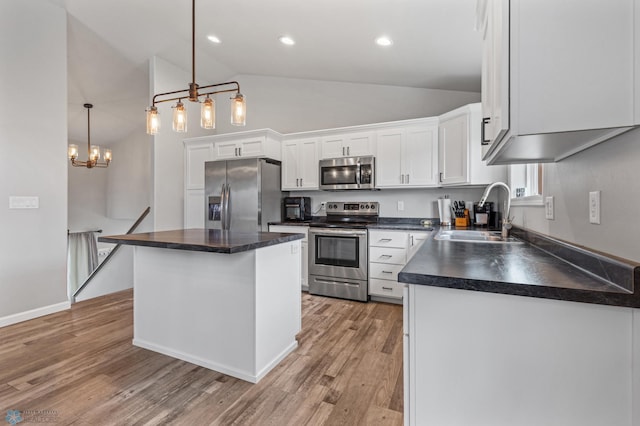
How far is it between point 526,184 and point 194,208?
422 cm

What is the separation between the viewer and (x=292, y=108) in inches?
186

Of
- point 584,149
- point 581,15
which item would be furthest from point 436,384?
point 581,15

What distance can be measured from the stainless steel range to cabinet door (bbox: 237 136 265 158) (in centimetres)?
134

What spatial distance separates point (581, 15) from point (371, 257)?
9.42 ft

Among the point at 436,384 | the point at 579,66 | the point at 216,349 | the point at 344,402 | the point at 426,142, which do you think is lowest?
the point at 344,402

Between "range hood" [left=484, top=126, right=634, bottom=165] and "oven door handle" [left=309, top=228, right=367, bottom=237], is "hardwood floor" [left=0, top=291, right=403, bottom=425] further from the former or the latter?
"range hood" [left=484, top=126, right=634, bottom=165]

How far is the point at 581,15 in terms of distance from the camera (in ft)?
2.80

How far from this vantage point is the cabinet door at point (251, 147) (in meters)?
4.19

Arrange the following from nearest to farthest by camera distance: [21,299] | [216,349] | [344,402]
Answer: [344,402] < [216,349] < [21,299]

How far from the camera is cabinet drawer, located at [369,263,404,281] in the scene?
340 centimetres

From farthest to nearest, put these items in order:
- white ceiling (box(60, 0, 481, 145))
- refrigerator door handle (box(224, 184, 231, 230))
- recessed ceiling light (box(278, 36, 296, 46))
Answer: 1. refrigerator door handle (box(224, 184, 231, 230))
2. recessed ceiling light (box(278, 36, 296, 46))
3. white ceiling (box(60, 0, 481, 145))

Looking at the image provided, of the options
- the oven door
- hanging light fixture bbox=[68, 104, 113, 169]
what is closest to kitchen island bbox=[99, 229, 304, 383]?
the oven door

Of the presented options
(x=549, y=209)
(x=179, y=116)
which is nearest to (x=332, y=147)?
(x=179, y=116)

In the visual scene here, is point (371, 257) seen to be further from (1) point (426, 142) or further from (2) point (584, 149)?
(2) point (584, 149)
